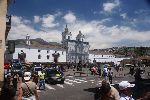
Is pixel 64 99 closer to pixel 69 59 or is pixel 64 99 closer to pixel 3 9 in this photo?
pixel 3 9

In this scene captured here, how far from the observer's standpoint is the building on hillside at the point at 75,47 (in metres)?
122

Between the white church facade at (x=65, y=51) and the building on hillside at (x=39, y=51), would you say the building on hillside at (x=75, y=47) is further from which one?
the building on hillside at (x=39, y=51)

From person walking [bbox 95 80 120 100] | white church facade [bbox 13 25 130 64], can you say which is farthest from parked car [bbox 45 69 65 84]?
white church facade [bbox 13 25 130 64]

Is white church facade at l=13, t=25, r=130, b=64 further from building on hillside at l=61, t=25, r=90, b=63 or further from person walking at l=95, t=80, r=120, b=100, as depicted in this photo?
person walking at l=95, t=80, r=120, b=100

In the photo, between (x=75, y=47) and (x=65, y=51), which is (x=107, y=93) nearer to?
(x=65, y=51)

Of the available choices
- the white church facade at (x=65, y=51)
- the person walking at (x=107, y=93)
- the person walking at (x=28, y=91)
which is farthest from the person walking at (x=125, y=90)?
the white church facade at (x=65, y=51)

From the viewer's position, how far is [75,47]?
128 metres

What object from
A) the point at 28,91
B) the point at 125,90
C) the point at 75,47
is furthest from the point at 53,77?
the point at 75,47

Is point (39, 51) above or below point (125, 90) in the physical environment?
above

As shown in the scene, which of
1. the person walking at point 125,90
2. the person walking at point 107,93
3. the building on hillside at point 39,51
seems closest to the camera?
the person walking at point 125,90

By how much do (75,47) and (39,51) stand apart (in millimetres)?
25540

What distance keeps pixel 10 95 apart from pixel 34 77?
676 inches

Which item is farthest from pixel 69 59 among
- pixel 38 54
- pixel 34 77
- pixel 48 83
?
pixel 34 77

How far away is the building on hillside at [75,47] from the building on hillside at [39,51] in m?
8.04
